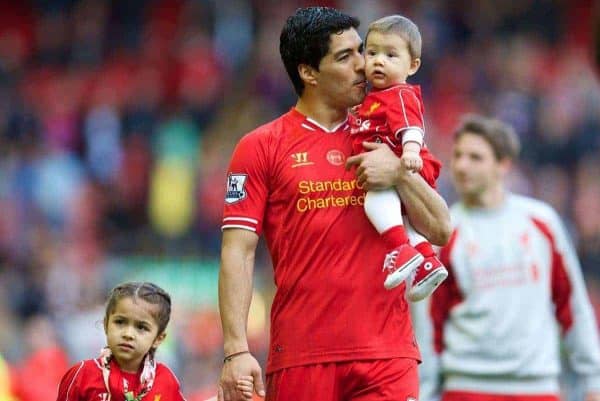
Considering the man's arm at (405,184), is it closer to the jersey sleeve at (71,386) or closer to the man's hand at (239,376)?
the man's hand at (239,376)

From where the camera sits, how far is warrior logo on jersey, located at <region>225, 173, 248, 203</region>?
700 centimetres

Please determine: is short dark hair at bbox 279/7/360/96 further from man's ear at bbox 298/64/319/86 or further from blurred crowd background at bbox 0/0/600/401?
blurred crowd background at bbox 0/0/600/401

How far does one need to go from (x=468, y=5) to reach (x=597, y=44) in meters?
18.7

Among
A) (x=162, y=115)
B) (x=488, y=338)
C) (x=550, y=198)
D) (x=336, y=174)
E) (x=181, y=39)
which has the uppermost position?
(x=181, y=39)

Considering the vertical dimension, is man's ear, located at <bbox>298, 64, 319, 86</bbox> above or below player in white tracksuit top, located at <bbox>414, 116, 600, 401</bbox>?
above

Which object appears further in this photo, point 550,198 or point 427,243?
point 550,198

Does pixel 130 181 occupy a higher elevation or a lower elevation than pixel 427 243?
higher

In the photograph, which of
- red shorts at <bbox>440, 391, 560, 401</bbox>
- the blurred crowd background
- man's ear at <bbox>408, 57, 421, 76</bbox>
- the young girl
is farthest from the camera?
the blurred crowd background

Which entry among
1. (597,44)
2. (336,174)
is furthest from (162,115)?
(597,44)

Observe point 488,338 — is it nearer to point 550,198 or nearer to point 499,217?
point 499,217

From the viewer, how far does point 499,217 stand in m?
9.17

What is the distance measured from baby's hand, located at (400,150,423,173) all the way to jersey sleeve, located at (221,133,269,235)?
69 centimetres

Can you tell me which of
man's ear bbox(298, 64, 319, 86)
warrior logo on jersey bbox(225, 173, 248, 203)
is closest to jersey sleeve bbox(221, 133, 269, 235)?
warrior logo on jersey bbox(225, 173, 248, 203)

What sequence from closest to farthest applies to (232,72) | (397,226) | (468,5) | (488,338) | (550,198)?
(397,226) → (488,338) → (550,198) → (232,72) → (468,5)
